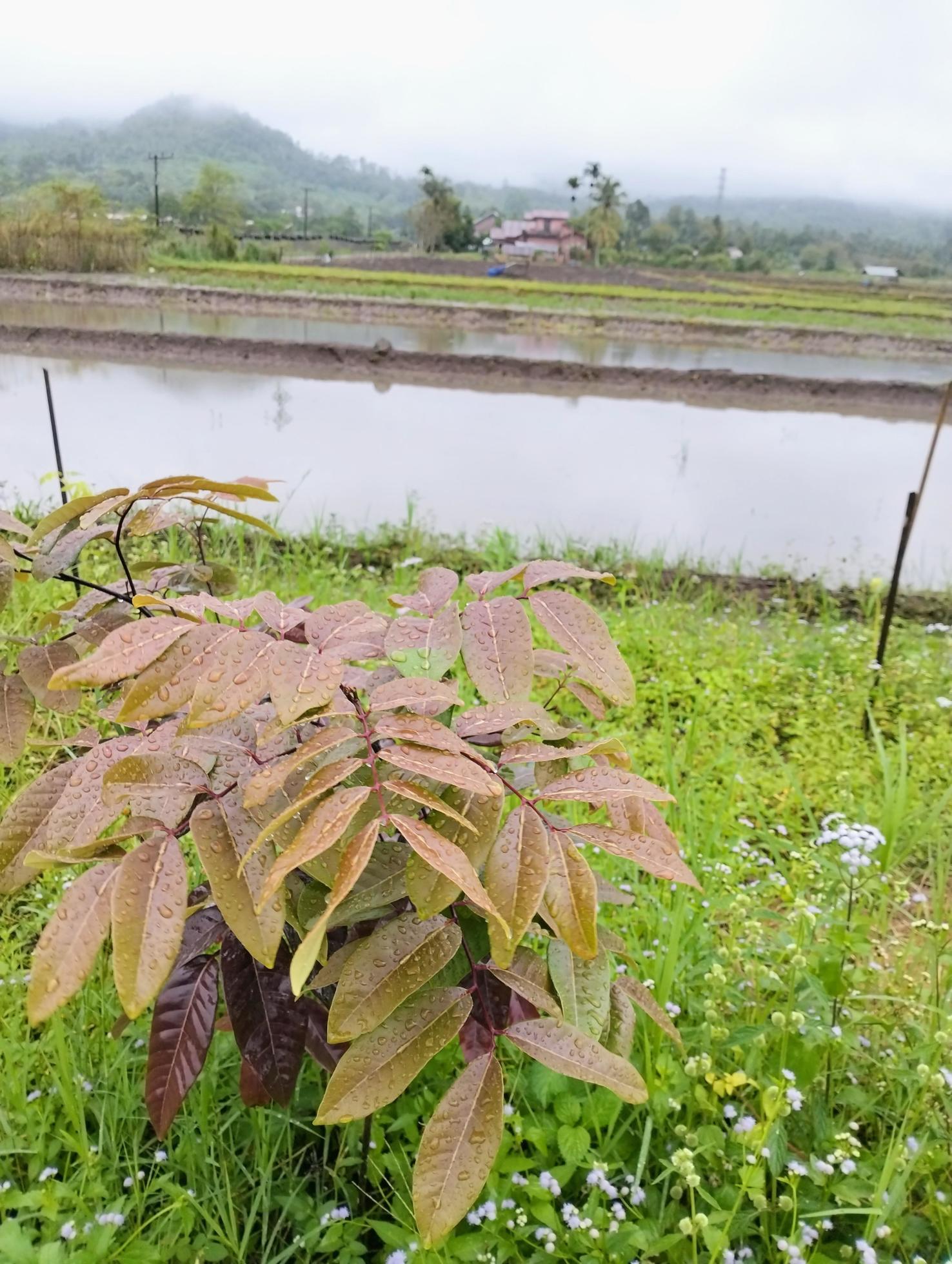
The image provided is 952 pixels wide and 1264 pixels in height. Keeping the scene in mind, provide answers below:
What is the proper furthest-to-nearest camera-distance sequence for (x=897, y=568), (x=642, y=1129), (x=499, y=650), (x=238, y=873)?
(x=897, y=568) → (x=642, y=1129) → (x=499, y=650) → (x=238, y=873)

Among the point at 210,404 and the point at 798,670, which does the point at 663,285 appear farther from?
the point at 798,670

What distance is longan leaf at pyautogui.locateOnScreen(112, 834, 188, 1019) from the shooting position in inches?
19.5

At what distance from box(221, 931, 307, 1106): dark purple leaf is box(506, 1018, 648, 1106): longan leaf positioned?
9.2 inches

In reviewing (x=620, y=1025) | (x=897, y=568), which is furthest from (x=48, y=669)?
(x=897, y=568)

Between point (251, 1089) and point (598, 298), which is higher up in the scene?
point (598, 298)

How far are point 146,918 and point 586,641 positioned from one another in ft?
1.24

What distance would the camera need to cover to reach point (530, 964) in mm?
696

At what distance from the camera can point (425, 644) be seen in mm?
661

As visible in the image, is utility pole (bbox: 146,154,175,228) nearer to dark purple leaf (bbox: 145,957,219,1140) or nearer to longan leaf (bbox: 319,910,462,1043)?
dark purple leaf (bbox: 145,957,219,1140)

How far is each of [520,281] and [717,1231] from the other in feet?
65.9

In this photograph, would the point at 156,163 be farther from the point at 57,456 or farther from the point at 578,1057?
the point at 578,1057

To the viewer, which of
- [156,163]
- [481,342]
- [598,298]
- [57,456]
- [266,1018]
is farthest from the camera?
[156,163]

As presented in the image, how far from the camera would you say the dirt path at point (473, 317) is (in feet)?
41.1

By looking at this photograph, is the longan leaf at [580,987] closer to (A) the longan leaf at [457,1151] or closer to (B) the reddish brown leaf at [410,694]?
(A) the longan leaf at [457,1151]
